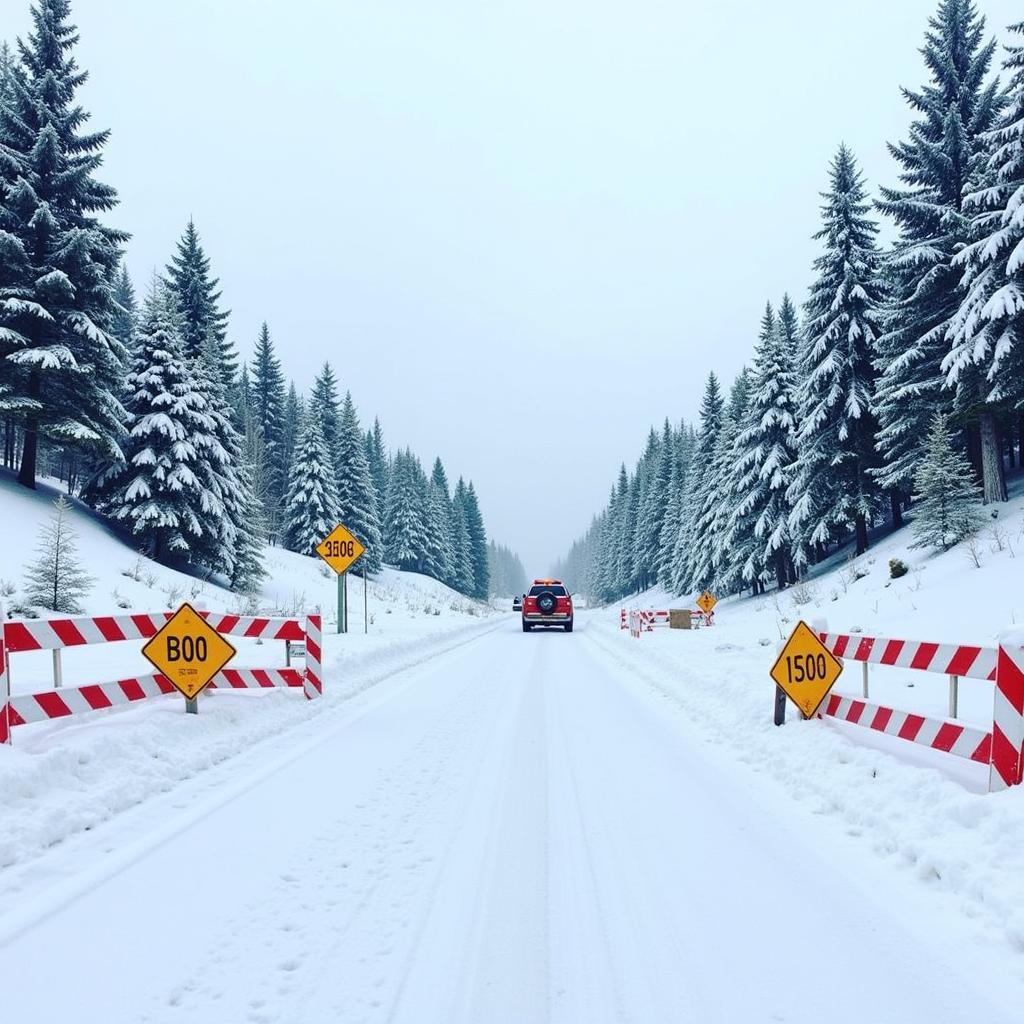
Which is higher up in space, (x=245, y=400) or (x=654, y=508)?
(x=245, y=400)

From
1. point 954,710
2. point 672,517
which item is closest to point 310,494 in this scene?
point 672,517

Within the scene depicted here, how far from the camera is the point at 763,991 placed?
9.91 feet

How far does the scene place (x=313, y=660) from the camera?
10336 mm

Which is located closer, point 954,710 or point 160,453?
point 954,710

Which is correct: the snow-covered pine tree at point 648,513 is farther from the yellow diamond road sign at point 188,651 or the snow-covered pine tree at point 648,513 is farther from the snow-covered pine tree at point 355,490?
the yellow diamond road sign at point 188,651

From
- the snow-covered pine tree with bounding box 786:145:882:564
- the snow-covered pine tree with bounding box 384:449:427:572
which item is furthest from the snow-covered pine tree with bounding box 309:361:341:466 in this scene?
the snow-covered pine tree with bounding box 786:145:882:564

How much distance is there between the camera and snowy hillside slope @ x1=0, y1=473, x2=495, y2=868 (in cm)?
511

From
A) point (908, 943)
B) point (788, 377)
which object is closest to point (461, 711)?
point (908, 943)

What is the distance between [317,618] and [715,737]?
5923 mm

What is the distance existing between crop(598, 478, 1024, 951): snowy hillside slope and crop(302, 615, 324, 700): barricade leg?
5.30m

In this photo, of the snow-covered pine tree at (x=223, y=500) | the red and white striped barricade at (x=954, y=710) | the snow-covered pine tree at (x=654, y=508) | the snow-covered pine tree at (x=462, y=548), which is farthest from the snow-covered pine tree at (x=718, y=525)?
the snow-covered pine tree at (x=462, y=548)

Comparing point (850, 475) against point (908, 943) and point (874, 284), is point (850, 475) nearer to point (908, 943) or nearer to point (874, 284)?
point (874, 284)

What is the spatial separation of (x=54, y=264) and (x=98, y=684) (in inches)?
845

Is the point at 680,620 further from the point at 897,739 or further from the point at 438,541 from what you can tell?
the point at 438,541
